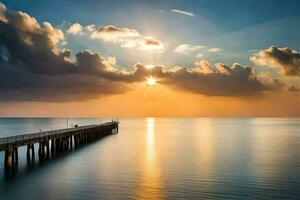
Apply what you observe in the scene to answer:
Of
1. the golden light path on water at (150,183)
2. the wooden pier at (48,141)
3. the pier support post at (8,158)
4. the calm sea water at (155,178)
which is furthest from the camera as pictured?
the wooden pier at (48,141)

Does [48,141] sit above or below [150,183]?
above

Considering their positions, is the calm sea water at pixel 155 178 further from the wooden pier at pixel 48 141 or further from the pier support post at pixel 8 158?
the wooden pier at pixel 48 141

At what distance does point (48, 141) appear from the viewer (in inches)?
2375

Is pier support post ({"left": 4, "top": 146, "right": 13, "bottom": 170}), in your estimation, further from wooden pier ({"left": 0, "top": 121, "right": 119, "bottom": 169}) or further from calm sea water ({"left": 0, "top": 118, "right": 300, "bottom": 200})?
calm sea water ({"left": 0, "top": 118, "right": 300, "bottom": 200})

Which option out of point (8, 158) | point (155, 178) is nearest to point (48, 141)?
point (8, 158)

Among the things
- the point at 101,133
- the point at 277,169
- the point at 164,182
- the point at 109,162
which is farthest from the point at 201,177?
the point at 101,133

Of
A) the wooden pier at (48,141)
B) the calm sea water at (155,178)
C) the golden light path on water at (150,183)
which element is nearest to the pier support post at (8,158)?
the wooden pier at (48,141)

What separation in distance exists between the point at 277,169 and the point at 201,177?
1334cm

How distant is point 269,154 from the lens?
225 ft

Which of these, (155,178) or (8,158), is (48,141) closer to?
(8,158)

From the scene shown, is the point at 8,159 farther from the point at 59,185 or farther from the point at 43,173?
the point at 59,185

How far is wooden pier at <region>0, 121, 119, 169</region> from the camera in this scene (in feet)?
147

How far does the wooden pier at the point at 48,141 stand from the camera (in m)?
44.9

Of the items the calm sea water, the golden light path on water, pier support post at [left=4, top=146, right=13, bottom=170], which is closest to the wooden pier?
pier support post at [left=4, top=146, right=13, bottom=170]
